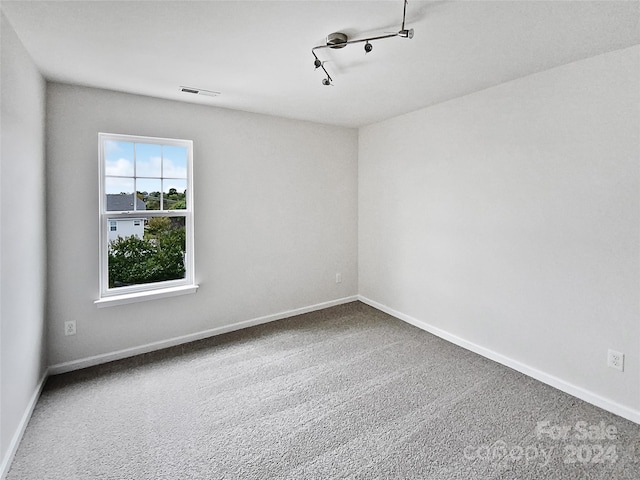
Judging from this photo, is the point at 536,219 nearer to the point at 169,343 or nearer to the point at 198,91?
the point at 198,91

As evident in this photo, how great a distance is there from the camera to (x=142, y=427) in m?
2.15

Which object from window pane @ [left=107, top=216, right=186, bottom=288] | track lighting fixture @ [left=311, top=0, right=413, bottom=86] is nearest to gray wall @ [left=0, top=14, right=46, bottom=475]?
window pane @ [left=107, top=216, right=186, bottom=288]

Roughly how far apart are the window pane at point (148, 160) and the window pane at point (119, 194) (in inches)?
5.7

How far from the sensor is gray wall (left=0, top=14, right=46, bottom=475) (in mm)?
1798

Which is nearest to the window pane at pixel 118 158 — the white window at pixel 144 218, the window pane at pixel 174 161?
the white window at pixel 144 218

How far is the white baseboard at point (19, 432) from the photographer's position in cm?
174

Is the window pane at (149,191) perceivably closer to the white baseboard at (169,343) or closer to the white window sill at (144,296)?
the white window sill at (144,296)

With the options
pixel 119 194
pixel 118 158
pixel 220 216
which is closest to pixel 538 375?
pixel 220 216

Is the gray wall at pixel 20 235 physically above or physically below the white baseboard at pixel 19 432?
above

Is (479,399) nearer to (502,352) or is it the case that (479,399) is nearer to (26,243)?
(502,352)

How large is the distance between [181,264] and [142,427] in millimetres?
1647

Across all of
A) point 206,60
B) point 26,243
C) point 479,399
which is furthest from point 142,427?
point 206,60

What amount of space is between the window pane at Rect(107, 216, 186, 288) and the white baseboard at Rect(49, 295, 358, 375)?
2.01ft

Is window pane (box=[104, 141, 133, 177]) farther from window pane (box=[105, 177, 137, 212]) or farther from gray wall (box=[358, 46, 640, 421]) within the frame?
gray wall (box=[358, 46, 640, 421])
